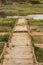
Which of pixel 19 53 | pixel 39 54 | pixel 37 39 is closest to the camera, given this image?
pixel 19 53

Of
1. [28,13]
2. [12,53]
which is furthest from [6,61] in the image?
[28,13]

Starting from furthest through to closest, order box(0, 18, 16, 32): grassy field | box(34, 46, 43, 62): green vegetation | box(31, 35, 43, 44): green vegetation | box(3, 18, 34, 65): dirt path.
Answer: box(0, 18, 16, 32): grassy field
box(31, 35, 43, 44): green vegetation
box(34, 46, 43, 62): green vegetation
box(3, 18, 34, 65): dirt path

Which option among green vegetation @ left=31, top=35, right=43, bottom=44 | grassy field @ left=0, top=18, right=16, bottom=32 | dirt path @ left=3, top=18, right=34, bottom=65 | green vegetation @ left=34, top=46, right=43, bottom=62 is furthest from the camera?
grassy field @ left=0, top=18, right=16, bottom=32

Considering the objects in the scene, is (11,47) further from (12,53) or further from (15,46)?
(12,53)

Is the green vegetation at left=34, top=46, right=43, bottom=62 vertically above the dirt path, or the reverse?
the dirt path

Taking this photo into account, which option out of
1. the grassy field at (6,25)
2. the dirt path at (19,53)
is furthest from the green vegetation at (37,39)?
the grassy field at (6,25)

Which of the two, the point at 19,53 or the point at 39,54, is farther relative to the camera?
the point at 39,54

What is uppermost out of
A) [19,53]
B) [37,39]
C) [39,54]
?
[19,53]

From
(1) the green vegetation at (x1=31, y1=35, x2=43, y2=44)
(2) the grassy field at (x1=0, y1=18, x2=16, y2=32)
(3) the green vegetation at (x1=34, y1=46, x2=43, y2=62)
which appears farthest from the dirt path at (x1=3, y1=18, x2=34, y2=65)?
(2) the grassy field at (x1=0, y1=18, x2=16, y2=32)

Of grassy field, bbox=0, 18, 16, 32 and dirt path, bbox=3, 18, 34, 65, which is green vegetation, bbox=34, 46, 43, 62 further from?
grassy field, bbox=0, 18, 16, 32

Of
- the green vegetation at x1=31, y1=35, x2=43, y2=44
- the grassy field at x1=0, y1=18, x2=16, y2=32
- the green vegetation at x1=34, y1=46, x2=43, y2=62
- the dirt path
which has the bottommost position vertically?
the grassy field at x1=0, y1=18, x2=16, y2=32

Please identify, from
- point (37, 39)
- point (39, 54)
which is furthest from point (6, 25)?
point (39, 54)

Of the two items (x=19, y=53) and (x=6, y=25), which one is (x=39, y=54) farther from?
(x=6, y=25)
